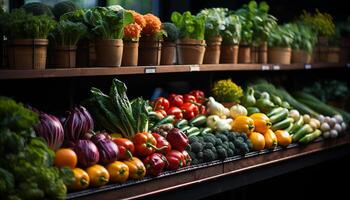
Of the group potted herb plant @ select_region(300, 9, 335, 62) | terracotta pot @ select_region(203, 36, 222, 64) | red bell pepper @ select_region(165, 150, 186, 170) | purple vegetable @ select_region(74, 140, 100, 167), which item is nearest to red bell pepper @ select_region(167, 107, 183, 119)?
terracotta pot @ select_region(203, 36, 222, 64)

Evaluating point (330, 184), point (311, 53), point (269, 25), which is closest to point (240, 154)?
point (269, 25)

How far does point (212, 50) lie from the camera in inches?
186

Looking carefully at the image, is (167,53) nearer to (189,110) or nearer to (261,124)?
(189,110)

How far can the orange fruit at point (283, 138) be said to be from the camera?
4.78 m

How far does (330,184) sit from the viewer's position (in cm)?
671

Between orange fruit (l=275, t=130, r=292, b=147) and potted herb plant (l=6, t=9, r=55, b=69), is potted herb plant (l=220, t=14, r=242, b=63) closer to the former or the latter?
orange fruit (l=275, t=130, r=292, b=147)

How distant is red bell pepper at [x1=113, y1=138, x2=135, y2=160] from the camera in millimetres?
3430

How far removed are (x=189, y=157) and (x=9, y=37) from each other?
4.57 ft

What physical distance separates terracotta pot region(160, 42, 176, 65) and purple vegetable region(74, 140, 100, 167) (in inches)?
47.6

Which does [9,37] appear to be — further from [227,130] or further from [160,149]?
[227,130]

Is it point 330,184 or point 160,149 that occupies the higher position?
point 160,149

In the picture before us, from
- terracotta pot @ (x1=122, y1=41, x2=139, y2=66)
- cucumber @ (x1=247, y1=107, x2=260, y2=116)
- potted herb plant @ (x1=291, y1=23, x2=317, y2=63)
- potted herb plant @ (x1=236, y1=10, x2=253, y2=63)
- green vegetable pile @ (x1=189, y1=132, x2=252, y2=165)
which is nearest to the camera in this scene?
terracotta pot @ (x1=122, y1=41, x2=139, y2=66)

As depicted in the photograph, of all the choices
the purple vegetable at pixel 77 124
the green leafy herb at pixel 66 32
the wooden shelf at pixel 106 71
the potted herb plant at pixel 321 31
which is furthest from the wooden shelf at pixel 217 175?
the potted herb plant at pixel 321 31

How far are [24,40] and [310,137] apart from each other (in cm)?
288
